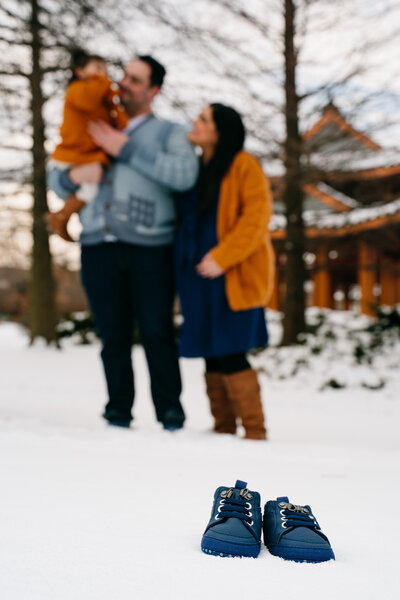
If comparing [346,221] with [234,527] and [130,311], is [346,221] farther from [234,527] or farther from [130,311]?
[234,527]

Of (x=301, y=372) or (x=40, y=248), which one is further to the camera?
(x=40, y=248)

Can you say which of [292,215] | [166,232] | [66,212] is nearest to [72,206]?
[66,212]

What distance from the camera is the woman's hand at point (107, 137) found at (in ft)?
8.70

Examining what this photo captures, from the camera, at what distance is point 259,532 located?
4.36 feet

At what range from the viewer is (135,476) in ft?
6.15

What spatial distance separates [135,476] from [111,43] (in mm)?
6172

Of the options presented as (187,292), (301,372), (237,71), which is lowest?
(301,372)

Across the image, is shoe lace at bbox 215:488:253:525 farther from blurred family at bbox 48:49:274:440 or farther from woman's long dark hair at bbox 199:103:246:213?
woman's long dark hair at bbox 199:103:246:213

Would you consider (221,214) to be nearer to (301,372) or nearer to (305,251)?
(301,372)

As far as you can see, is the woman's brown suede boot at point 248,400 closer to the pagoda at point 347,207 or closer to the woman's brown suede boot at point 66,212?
the woman's brown suede boot at point 66,212

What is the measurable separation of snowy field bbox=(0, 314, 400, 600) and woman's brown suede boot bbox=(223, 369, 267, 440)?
0.14 meters

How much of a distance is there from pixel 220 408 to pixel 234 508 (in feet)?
5.27

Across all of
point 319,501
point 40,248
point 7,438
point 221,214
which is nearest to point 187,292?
point 221,214

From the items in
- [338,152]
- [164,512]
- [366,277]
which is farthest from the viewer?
[366,277]
